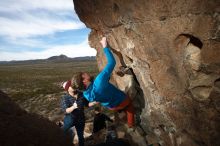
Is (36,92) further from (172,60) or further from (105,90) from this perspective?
(172,60)

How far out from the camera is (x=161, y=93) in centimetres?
917

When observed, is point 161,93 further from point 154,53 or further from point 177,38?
point 177,38

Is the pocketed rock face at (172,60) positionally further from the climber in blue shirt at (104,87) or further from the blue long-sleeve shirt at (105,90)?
the blue long-sleeve shirt at (105,90)

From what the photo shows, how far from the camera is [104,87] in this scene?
8156mm

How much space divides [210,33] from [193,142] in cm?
335

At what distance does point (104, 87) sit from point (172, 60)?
2.24m

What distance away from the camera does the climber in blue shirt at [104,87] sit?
793cm

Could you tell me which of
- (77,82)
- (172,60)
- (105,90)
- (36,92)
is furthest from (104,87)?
(36,92)

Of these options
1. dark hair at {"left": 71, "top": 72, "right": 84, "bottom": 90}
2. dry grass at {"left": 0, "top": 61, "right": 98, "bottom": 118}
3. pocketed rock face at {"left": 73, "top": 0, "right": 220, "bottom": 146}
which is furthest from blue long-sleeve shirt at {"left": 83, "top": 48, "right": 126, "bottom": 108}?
dry grass at {"left": 0, "top": 61, "right": 98, "bottom": 118}

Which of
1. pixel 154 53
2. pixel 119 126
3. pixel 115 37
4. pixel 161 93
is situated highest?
pixel 115 37

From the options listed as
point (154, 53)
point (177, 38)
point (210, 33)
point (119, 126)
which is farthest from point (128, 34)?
point (119, 126)

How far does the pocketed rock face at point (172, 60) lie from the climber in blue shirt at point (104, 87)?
1223 millimetres

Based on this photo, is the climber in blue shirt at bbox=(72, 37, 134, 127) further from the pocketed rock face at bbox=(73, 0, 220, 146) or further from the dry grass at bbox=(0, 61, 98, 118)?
the dry grass at bbox=(0, 61, 98, 118)

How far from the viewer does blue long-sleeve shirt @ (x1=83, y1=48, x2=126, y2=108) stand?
25.9 feet
